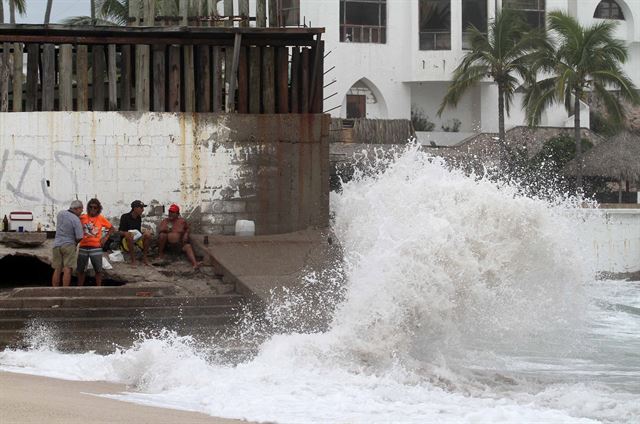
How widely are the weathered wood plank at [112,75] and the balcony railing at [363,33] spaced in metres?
22.3

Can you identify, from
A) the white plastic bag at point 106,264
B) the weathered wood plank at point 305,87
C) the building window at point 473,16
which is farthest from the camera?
the building window at point 473,16

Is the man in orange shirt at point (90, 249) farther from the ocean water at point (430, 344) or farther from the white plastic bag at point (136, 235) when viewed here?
the ocean water at point (430, 344)

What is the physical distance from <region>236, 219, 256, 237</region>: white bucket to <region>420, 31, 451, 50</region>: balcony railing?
24676 millimetres

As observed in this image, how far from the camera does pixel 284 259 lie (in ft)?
55.7

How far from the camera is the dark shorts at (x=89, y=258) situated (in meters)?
15.8

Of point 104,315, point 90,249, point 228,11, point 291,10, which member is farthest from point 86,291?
point 291,10

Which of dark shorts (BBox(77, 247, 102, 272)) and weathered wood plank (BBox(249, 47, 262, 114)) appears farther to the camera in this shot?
weathered wood plank (BBox(249, 47, 262, 114))

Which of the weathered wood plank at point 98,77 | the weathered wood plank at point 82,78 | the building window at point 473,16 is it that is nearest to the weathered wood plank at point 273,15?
the weathered wood plank at point 98,77

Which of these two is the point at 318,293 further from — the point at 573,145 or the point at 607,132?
the point at 607,132

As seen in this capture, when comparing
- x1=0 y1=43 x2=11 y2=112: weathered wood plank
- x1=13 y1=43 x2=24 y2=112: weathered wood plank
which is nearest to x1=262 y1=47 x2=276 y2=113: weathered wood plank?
x1=13 y1=43 x2=24 y2=112: weathered wood plank

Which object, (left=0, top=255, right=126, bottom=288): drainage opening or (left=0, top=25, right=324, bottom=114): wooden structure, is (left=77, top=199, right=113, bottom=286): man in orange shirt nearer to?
(left=0, top=255, right=126, bottom=288): drainage opening

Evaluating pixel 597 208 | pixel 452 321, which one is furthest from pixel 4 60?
pixel 597 208

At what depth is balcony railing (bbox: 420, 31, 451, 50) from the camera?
42.0m

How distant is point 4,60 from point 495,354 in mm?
10080
